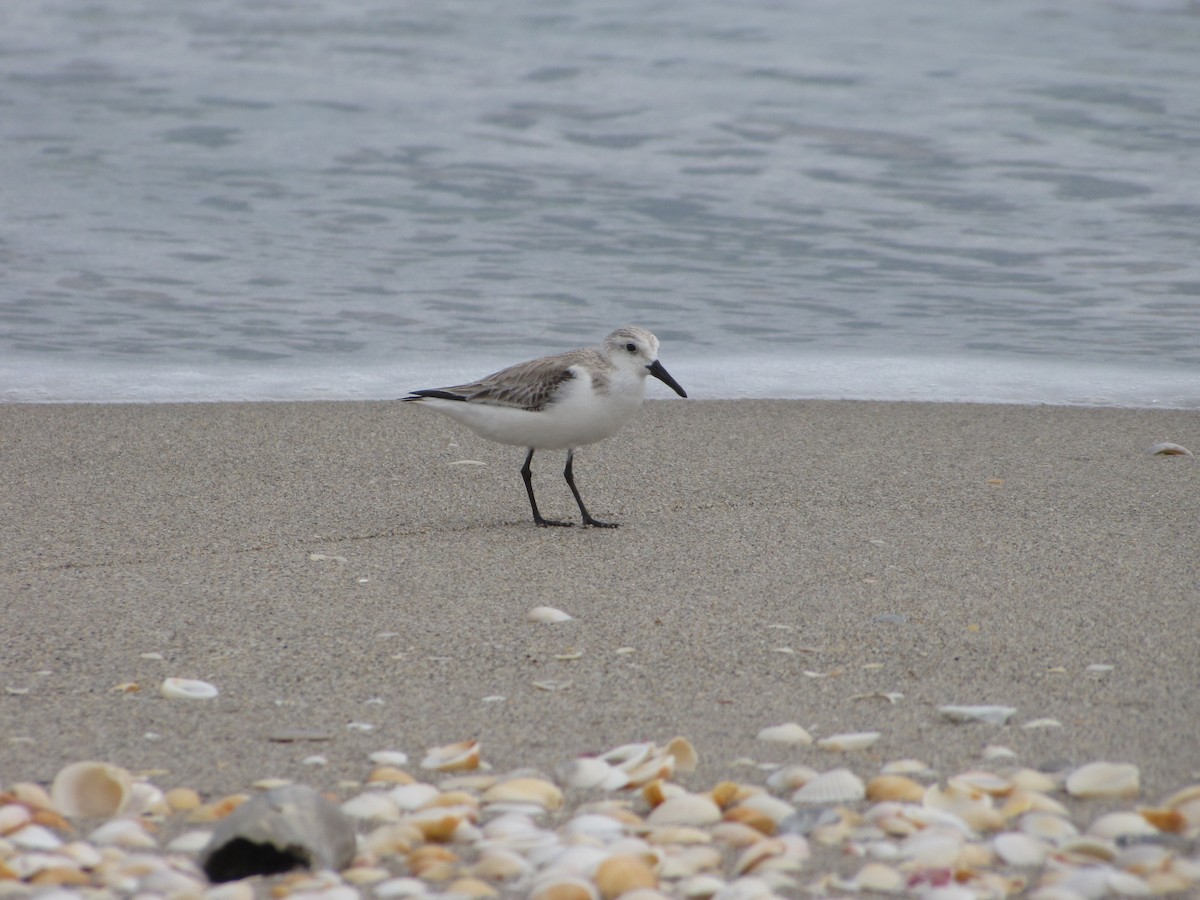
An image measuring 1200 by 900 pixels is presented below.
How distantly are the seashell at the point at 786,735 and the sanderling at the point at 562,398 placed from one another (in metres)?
1.67

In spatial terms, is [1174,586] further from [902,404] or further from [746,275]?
[746,275]

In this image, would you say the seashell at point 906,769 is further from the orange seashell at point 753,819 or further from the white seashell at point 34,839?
the white seashell at point 34,839

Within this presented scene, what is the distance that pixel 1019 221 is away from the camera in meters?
9.69

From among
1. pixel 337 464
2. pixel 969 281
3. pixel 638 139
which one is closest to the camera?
pixel 337 464

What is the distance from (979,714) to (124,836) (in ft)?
5.16

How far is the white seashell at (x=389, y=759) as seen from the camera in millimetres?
2555

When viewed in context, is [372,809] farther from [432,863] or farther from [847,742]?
[847,742]

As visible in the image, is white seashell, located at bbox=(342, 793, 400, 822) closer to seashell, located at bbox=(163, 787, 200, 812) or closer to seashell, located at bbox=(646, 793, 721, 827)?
seashell, located at bbox=(163, 787, 200, 812)

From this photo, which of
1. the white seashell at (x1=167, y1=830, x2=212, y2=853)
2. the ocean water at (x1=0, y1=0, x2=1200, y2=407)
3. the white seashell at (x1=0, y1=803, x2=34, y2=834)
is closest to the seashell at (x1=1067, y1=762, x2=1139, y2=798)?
the white seashell at (x1=167, y1=830, x2=212, y2=853)

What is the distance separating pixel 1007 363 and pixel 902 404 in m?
1.09

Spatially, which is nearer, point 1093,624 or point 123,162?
point 1093,624

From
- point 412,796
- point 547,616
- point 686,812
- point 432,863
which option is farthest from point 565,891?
point 547,616

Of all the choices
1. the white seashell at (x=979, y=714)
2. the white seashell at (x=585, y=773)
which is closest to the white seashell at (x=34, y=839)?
the white seashell at (x=585, y=773)

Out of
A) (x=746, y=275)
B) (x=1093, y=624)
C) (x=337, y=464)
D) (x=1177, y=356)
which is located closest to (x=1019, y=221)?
(x=746, y=275)
